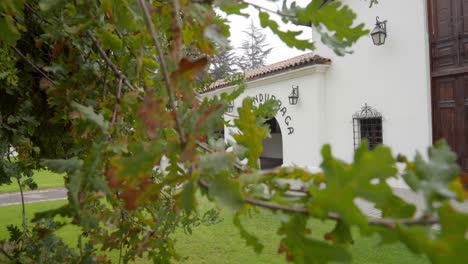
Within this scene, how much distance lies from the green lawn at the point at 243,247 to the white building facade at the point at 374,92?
83.5 inches

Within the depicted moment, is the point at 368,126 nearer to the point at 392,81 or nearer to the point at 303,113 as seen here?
the point at 392,81

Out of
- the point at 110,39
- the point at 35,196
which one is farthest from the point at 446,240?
the point at 35,196

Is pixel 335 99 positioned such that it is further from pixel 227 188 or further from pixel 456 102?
pixel 227 188

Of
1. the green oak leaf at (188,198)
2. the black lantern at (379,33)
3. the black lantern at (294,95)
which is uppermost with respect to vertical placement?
the black lantern at (379,33)

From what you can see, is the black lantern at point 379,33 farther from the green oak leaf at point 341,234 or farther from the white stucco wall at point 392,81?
the green oak leaf at point 341,234

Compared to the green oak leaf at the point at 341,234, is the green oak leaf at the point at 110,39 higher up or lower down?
higher up

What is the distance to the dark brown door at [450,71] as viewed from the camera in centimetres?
638

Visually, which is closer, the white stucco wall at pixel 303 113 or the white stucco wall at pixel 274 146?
the white stucco wall at pixel 303 113

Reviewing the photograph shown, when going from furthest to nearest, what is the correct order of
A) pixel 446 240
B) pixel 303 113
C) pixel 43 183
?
1. pixel 43 183
2. pixel 303 113
3. pixel 446 240

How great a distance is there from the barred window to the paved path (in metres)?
6.52

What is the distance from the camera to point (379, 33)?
734cm

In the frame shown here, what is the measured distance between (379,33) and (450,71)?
4.75 ft

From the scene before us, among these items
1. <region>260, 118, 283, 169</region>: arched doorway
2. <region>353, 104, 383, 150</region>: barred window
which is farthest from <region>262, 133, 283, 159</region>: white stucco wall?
<region>353, 104, 383, 150</region>: barred window

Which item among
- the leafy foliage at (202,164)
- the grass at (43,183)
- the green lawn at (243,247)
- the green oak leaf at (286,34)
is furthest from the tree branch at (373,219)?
the grass at (43,183)
